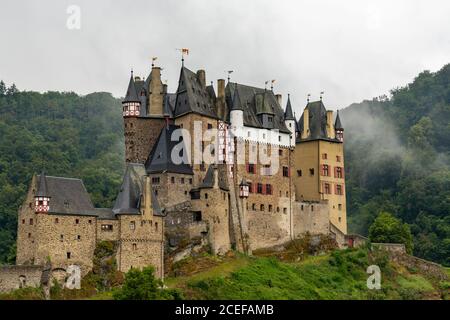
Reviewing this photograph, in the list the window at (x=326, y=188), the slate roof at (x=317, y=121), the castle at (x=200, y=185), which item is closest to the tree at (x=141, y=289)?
the castle at (x=200, y=185)

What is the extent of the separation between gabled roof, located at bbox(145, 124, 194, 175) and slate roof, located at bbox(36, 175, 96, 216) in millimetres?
8981

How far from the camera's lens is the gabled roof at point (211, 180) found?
90.6m

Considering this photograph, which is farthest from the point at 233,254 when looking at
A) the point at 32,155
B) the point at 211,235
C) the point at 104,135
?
the point at 104,135

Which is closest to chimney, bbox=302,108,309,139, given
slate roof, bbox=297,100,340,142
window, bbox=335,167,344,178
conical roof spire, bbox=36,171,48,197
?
slate roof, bbox=297,100,340,142

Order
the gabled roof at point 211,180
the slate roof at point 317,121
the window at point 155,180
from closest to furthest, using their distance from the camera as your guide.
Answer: the gabled roof at point 211,180, the window at point 155,180, the slate roof at point 317,121

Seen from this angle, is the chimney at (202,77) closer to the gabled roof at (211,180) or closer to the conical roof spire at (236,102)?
the conical roof spire at (236,102)

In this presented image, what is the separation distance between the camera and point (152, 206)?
8550 cm

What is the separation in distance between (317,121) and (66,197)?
101ft

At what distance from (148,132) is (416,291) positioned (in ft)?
92.1

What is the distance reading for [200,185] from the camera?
91188mm

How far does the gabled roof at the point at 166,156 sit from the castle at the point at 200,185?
11 centimetres

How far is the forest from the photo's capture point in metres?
138

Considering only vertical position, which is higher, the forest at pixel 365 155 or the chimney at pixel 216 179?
the forest at pixel 365 155

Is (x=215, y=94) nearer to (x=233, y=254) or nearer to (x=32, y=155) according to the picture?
(x=233, y=254)
